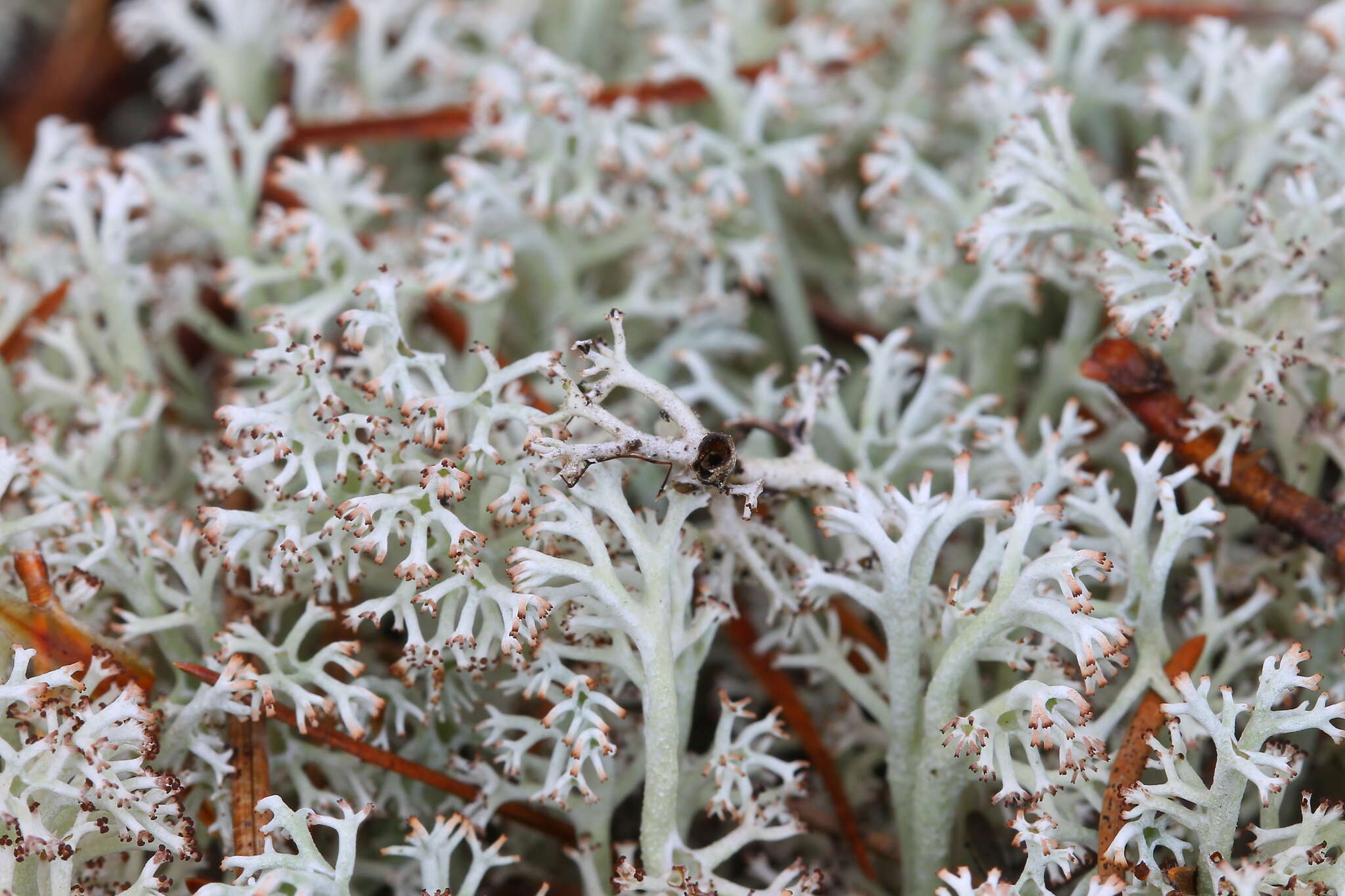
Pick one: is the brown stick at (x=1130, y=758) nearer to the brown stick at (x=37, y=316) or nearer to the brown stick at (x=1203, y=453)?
the brown stick at (x=1203, y=453)

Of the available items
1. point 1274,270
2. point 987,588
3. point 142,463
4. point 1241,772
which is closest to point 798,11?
point 1274,270

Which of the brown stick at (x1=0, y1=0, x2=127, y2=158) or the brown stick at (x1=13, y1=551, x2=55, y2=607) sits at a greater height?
the brown stick at (x1=0, y1=0, x2=127, y2=158)

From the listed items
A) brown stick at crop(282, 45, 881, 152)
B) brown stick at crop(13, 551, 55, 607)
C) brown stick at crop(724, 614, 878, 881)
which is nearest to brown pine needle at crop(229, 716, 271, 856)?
brown stick at crop(13, 551, 55, 607)

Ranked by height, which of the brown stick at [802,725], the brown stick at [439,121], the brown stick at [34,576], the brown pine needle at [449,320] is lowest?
the brown stick at [802,725]

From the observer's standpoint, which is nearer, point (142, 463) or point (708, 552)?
point (708, 552)

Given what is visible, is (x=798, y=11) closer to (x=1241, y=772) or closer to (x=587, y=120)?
(x=587, y=120)

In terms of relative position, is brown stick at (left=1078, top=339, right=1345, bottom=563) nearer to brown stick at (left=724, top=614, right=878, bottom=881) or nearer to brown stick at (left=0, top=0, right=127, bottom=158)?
brown stick at (left=724, top=614, right=878, bottom=881)

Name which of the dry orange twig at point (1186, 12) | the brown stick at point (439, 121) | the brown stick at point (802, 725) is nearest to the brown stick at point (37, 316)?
the brown stick at point (439, 121)
